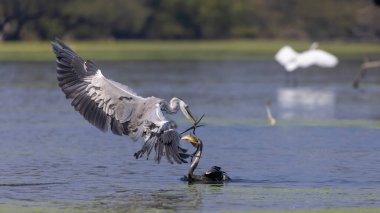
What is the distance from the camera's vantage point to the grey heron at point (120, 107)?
10.5 m

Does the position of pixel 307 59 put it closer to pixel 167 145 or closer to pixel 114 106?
pixel 114 106

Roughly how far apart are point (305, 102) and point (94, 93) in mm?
10486

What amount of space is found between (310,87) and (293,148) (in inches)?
484

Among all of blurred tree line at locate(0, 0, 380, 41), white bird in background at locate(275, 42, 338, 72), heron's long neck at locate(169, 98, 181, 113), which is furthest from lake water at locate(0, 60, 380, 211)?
blurred tree line at locate(0, 0, 380, 41)

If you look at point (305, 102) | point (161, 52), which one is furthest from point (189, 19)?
point (305, 102)

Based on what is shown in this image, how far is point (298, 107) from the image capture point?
20.3 m

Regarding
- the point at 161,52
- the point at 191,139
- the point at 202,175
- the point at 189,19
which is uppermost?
the point at 189,19

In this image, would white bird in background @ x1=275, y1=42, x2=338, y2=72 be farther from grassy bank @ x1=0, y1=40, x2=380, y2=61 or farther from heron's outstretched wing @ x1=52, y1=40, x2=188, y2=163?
heron's outstretched wing @ x1=52, y1=40, x2=188, y2=163

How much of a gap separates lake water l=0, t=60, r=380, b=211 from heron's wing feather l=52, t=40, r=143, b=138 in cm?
60

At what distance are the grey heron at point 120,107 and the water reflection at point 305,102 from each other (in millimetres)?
7027

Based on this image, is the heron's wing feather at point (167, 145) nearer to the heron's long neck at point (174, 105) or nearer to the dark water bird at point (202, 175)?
the heron's long neck at point (174, 105)

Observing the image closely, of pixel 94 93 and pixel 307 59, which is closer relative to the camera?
pixel 94 93

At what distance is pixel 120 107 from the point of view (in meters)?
11.1

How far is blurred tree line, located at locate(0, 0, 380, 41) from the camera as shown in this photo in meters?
54.3
